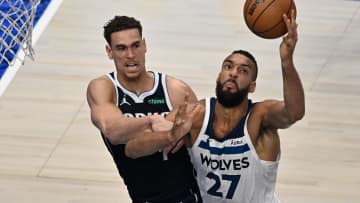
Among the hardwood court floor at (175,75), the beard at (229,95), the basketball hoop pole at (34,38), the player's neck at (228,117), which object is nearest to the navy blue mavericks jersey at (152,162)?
the player's neck at (228,117)

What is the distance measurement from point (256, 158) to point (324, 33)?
447 cm

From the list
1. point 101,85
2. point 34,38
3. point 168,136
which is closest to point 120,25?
point 101,85

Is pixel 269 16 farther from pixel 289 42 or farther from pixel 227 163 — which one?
pixel 227 163

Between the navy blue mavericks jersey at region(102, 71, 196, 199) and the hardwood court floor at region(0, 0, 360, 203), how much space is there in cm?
170

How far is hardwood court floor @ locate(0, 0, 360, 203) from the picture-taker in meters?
7.29

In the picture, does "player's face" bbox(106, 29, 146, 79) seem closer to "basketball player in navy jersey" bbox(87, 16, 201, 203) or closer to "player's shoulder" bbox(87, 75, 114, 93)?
"basketball player in navy jersey" bbox(87, 16, 201, 203)

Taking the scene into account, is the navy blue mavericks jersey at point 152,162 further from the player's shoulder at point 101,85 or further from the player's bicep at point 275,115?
the player's bicep at point 275,115

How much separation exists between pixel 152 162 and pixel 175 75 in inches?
131

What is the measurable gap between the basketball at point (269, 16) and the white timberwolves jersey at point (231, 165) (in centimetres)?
36

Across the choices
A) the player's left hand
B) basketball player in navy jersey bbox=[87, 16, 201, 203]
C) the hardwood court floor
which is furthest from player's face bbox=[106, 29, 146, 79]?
the hardwood court floor

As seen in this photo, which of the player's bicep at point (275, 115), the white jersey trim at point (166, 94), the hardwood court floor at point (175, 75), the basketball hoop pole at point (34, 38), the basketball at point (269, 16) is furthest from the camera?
the basketball hoop pole at point (34, 38)

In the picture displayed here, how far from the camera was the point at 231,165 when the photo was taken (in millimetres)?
5203

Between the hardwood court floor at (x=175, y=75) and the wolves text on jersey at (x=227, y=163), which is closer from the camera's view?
the wolves text on jersey at (x=227, y=163)

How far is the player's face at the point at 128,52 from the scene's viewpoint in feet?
17.2
